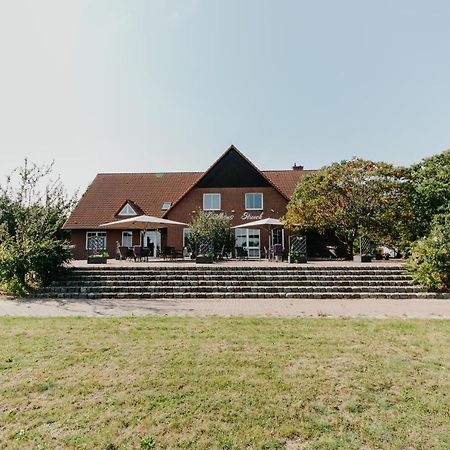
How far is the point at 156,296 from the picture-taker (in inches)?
462

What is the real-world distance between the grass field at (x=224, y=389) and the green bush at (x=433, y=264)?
6322 mm

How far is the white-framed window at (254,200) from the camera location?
2741cm

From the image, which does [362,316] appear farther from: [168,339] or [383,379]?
[168,339]

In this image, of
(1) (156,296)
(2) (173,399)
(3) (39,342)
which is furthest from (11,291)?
(2) (173,399)

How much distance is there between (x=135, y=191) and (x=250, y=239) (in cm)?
1176

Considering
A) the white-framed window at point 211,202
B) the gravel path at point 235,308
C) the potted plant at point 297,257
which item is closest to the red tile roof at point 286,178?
the white-framed window at point 211,202

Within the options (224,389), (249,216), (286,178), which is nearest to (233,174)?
(249,216)


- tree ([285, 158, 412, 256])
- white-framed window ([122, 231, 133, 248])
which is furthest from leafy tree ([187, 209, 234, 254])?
white-framed window ([122, 231, 133, 248])

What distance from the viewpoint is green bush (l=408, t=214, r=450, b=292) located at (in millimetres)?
11961

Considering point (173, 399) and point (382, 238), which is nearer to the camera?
point (173, 399)

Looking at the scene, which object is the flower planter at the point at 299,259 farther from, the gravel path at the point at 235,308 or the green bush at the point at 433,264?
the gravel path at the point at 235,308

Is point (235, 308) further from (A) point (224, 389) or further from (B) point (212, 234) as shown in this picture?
(B) point (212, 234)

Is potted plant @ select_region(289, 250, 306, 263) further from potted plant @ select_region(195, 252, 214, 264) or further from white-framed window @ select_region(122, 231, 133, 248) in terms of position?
white-framed window @ select_region(122, 231, 133, 248)

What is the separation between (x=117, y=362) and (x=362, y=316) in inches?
246
